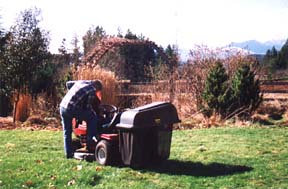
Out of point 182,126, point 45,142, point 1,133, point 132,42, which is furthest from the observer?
point 132,42

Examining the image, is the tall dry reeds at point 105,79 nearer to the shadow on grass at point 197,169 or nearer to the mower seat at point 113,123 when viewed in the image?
the mower seat at point 113,123

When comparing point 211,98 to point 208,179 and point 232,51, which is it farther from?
point 208,179

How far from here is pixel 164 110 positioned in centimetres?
757

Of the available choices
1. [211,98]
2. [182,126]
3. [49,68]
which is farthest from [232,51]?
[49,68]

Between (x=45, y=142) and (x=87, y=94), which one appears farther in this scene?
(x=45, y=142)

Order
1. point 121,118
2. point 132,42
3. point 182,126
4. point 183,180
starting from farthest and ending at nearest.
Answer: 1. point 132,42
2. point 182,126
3. point 121,118
4. point 183,180

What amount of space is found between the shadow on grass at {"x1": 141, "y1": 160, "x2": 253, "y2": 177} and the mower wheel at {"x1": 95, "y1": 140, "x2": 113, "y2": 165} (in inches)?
24.4

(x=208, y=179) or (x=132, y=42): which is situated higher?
(x=132, y=42)

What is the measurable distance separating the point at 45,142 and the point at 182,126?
13.6 ft

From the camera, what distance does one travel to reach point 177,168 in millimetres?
7461

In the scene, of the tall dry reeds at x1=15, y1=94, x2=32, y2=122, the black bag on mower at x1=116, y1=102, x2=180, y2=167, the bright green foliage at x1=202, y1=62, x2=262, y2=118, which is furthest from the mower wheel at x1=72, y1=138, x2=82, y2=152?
the tall dry reeds at x1=15, y1=94, x2=32, y2=122

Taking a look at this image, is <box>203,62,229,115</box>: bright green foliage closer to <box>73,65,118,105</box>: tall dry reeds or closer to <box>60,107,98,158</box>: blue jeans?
<box>73,65,118,105</box>: tall dry reeds

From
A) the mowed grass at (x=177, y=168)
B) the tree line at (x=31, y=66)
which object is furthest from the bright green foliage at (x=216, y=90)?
the mowed grass at (x=177, y=168)

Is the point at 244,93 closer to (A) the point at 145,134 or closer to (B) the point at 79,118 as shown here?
(B) the point at 79,118
